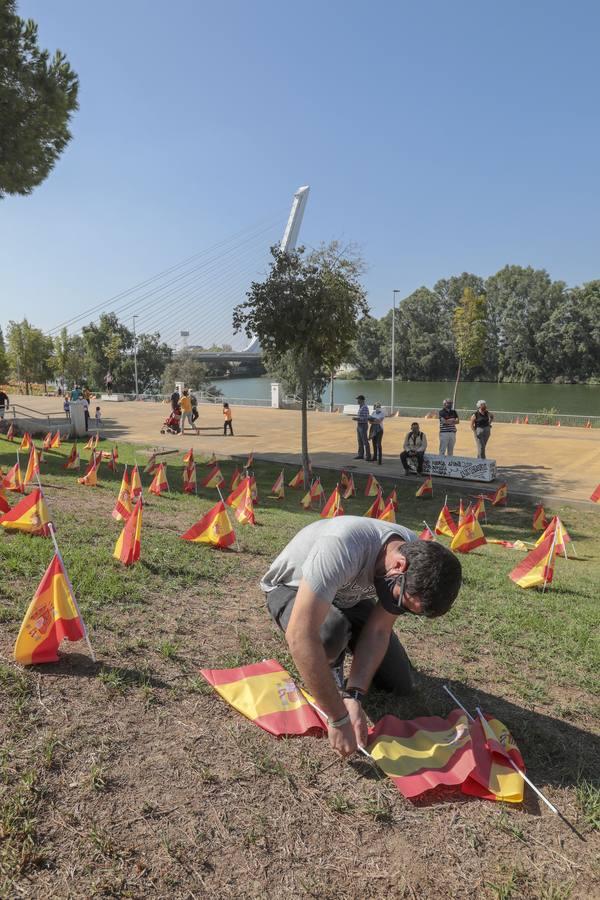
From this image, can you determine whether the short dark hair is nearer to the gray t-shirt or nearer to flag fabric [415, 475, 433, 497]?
the gray t-shirt

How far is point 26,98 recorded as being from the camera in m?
14.1

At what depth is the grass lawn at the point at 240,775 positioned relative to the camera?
211 cm

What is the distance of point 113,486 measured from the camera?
1076 centimetres

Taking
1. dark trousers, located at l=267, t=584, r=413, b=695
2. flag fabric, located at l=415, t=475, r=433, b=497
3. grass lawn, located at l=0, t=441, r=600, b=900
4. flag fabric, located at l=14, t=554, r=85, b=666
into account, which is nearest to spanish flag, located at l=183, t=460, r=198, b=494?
flag fabric, located at l=415, t=475, r=433, b=497

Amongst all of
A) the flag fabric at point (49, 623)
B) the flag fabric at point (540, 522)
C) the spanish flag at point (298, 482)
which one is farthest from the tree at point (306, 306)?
the flag fabric at point (49, 623)

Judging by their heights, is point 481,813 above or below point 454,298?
below

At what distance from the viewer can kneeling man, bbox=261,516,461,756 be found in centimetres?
238

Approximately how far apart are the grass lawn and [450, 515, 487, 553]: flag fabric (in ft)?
8.78

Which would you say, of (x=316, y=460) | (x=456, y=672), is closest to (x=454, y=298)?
(x=316, y=460)

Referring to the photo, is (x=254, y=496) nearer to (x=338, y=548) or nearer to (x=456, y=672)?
(x=456, y=672)

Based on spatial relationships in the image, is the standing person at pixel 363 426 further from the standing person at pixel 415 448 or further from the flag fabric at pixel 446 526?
the flag fabric at pixel 446 526

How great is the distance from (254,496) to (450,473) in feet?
18.7

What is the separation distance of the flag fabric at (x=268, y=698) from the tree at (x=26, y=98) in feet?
50.5

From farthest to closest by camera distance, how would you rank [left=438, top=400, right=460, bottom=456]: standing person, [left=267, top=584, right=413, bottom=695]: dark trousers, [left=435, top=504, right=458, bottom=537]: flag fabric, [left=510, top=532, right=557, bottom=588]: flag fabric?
[left=438, top=400, right=460, bottom=456]: standing person < [left=435, top=504, right=458, bottom=537]: flag fabric < [left=510, top=532, right=557, bottom=588]: flag fabric < [left=267, top=584, right=413, bottom=695]: dark trousers
